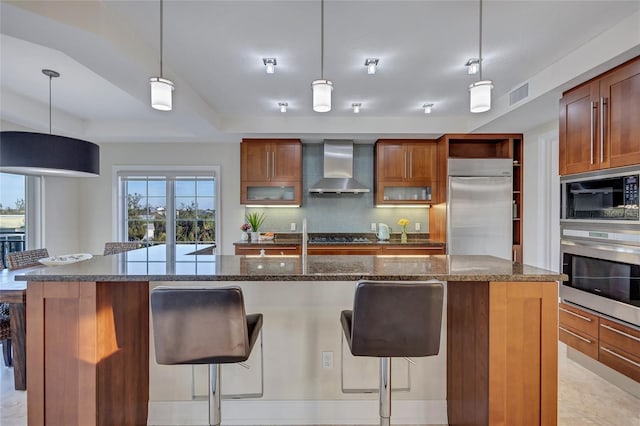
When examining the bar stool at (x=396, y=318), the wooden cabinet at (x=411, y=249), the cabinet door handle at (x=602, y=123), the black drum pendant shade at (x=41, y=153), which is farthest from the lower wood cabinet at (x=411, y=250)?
the black drum pendant shade at (x=41, y=153)

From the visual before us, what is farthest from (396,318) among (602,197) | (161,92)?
(602,197)

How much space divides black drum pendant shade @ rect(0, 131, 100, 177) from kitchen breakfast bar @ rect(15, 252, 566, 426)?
3.49 ft

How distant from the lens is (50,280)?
1.57 meters

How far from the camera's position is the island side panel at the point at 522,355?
5.27 ft

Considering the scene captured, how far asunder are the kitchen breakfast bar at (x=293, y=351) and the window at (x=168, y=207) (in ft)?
10.3

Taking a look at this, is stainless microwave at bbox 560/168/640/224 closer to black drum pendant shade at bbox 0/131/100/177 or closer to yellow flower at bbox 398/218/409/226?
yellow flower at bbox 398/218/409/226

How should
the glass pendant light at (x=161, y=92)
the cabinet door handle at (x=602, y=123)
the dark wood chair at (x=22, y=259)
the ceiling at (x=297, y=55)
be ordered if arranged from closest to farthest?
the glass pendant light at (x=161, y=92) → the ceiling at (x=297, y=55) → the cabinet door handle at (x=602, y=123) → the dark wood chair at (x=22, y=259)

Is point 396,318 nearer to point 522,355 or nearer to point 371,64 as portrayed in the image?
point 522,355

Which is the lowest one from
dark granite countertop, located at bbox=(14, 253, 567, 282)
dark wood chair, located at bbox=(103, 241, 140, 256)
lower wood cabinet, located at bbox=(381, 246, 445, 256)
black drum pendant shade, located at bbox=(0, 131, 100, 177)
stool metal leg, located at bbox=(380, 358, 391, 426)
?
stool metal leg, located at bbox=(380, 358, 391, 426)

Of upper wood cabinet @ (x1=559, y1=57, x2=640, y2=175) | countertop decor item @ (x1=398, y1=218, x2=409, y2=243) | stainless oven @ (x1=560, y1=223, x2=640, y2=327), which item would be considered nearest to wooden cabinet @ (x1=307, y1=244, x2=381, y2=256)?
countertop decor item @ (x1=398, y1=218, x2=409, y2=243)

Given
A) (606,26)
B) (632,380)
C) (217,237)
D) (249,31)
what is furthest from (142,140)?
(632,380)

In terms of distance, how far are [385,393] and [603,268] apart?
7.19 feet

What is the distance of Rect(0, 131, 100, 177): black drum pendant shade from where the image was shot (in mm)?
2367

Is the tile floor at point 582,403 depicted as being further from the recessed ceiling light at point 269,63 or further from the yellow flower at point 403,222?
the recessed ceiling light at point 269,63
